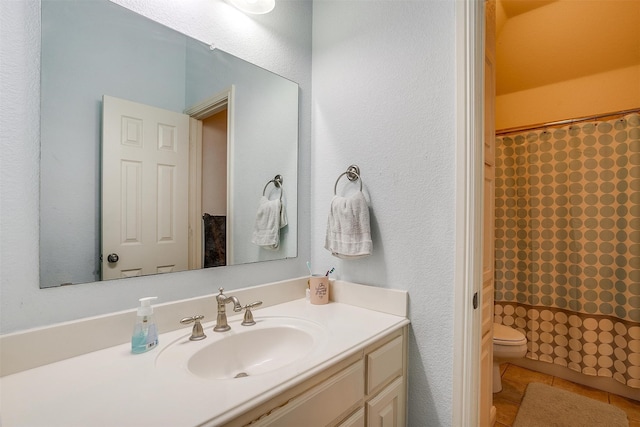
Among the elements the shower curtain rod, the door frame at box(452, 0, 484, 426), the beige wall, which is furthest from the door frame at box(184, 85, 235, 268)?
the beige wall

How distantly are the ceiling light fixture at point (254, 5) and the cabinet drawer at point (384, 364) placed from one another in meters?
1.40

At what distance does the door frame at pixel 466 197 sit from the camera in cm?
101

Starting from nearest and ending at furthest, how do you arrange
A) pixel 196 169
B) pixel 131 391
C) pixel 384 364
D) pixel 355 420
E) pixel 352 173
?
pixel 131 391, pixel 355 420, pixel 384 364, pixel 196 169, pixel 352 173

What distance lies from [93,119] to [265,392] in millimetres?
896

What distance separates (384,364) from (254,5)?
58.0 inches

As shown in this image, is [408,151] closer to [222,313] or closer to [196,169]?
[196,169]

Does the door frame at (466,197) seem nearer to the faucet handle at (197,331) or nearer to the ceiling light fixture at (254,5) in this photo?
the ceiling light fixture at (254,5)

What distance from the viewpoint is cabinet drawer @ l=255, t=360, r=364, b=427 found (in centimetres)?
68

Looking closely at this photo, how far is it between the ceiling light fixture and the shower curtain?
2033 mm

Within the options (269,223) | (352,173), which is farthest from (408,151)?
(269,223)

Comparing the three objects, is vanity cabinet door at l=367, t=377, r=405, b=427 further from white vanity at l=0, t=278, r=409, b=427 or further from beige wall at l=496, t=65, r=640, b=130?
beige wall at l=496, t=65, r=640, b=130

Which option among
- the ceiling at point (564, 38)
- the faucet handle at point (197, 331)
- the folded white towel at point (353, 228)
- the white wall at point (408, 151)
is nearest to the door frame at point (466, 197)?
the white wall at point (408, 151)

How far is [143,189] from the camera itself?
96cm

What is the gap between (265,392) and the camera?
64 cm
